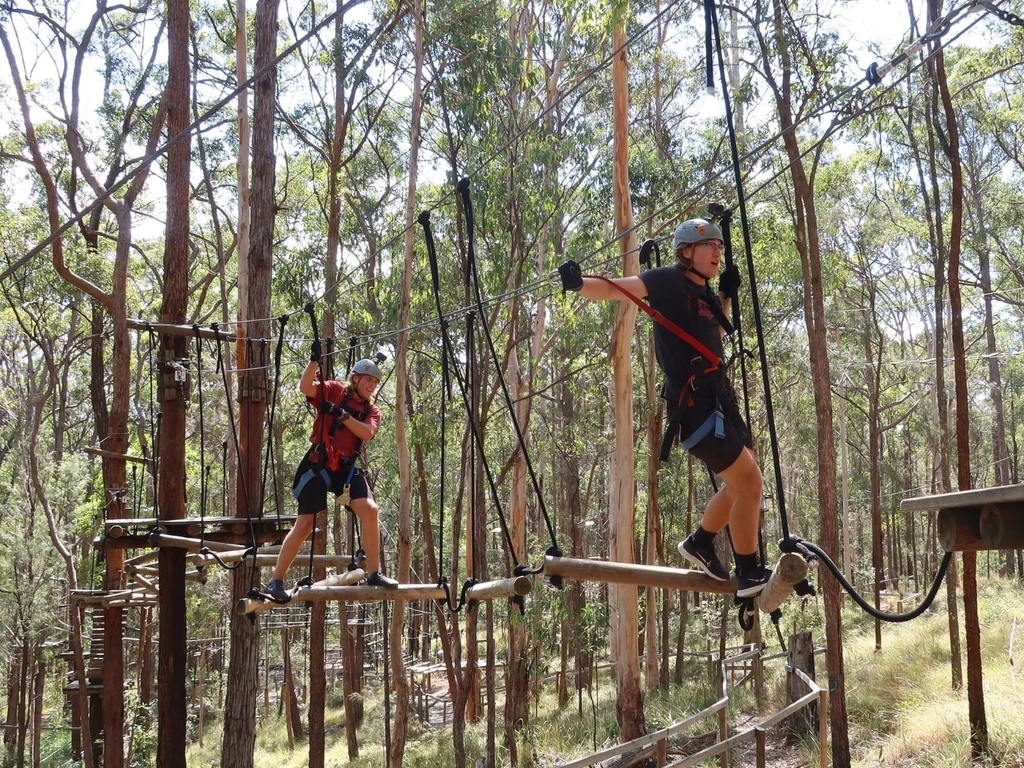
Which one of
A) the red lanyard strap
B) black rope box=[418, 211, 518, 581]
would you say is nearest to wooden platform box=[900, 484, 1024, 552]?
the red lanyard strap

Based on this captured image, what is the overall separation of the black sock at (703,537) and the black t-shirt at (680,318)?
Answer: 586mm

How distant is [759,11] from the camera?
10477 mm

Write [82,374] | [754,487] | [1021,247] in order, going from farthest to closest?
[82,374]
[1021,247]
[754,487]

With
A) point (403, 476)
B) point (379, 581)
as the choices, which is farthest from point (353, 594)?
point (403, 476)

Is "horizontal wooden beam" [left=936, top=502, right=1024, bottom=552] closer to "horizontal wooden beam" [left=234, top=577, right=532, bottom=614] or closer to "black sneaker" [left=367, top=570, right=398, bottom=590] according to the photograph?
"horizontal wooden beam" [left=234, top=577, right=532, bottom=614]

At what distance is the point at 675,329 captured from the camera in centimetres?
312

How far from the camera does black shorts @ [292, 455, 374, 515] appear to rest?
500cm

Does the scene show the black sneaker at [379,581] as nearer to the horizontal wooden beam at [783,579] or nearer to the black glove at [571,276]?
the horizontal wooden beam at [783,579]

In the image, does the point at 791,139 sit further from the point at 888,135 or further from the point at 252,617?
the point at 888,135

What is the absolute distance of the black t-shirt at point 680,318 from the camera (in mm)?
3158

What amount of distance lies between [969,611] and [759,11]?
7.06 metres

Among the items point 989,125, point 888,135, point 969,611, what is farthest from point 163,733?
point 989,125

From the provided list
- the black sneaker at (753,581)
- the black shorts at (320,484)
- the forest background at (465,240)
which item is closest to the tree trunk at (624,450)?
the forest background at (465,240)

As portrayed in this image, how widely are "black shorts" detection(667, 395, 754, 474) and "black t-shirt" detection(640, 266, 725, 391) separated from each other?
0.39 feet
